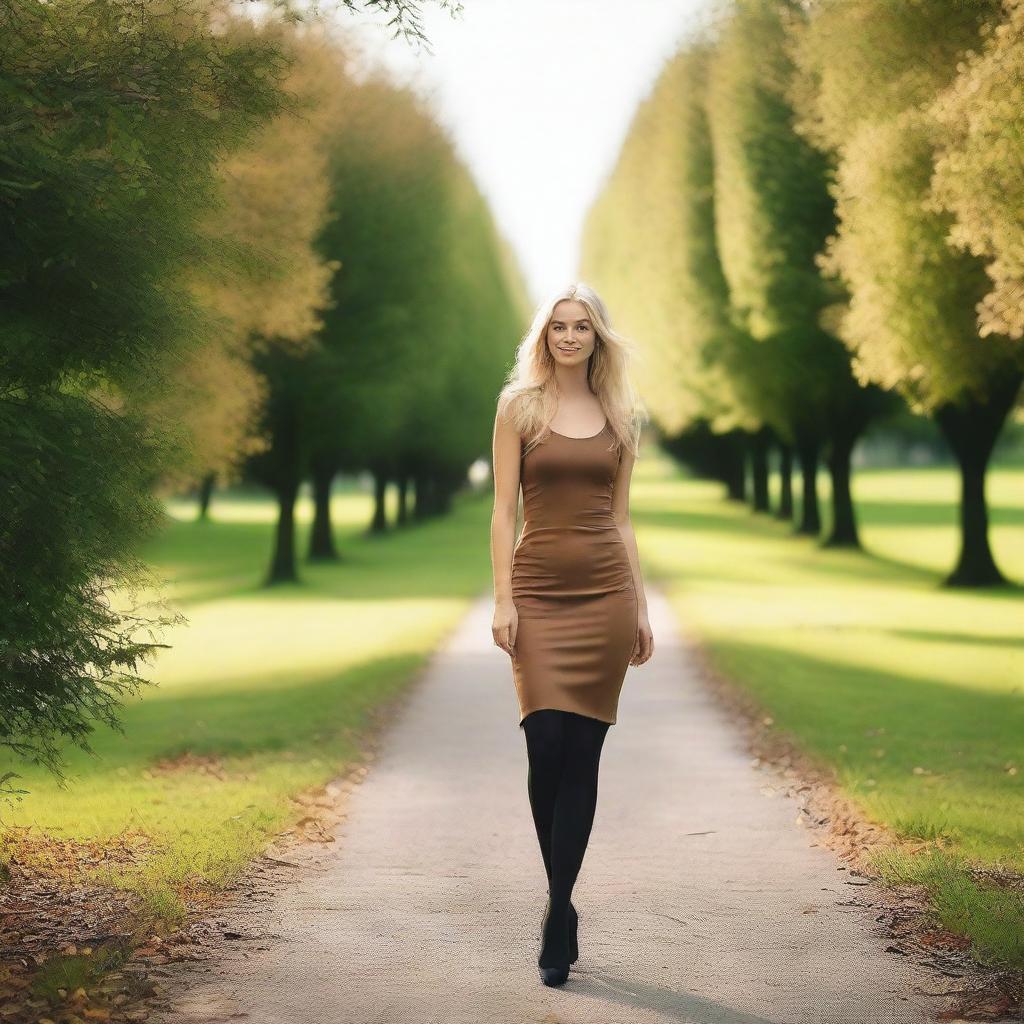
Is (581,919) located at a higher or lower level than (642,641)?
lower

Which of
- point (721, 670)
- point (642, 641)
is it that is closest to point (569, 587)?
point (642, 641)

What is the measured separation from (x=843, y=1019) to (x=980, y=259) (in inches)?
526

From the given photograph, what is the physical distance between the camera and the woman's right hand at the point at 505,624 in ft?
16.0

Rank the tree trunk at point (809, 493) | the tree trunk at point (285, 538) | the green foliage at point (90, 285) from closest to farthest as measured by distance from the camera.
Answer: the green foliage at point (90, 285), the tree trunk at point (285, 538), the tree trunk at point (809, 493)

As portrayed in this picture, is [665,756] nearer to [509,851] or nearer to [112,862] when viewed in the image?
[509,851]

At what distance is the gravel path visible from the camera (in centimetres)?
451

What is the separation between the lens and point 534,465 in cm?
498

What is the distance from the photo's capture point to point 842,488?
1299 inches

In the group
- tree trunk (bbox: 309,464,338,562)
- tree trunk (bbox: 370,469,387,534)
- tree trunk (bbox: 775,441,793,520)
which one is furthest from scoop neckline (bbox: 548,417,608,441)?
tree trunk (bbox: 370,469,387,534)

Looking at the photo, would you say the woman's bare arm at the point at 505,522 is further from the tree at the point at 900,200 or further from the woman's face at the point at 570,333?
the tree at the point at 900,200

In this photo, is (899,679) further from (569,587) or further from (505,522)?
(505,522)

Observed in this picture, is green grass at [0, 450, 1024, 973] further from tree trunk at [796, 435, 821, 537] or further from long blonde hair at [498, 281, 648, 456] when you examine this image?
tree trunk at [796, 435, 821, 537]

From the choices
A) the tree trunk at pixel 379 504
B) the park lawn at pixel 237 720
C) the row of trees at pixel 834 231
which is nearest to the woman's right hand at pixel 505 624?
the row of trees at pixel 834 231

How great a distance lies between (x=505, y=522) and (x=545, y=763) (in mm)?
876
